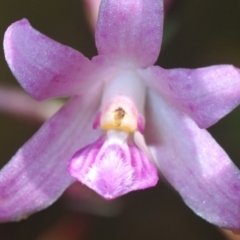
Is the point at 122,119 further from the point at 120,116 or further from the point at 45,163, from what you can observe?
the point at 45,163

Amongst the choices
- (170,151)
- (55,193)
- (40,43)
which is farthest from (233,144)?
(40,43)

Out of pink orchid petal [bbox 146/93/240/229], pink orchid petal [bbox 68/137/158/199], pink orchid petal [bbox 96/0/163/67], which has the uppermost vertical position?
pink orchid petal [bbox 96/0/163/67]

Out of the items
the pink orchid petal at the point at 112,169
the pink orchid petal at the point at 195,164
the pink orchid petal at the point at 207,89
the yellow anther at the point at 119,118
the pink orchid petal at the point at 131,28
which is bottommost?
the pink orchid petal at the point at 195,164

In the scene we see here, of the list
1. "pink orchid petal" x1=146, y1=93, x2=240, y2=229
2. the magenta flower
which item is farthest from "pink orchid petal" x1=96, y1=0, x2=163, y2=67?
"pink orchid petal" x1=146, y1=93, x2=240, y2=229

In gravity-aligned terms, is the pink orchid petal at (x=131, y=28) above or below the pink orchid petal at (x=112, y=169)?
above

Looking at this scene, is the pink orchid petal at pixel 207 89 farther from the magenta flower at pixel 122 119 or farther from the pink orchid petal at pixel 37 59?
the pink orchid petal at pixel 37 59

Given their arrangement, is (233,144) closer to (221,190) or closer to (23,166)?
(221,190)

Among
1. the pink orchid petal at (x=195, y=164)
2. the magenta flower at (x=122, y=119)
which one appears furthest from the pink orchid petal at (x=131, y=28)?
the pink orchid petal at (x=195, y=164)

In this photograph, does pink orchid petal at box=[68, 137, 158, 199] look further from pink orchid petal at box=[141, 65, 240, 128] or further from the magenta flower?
pink orchid petal at box=[141, 65, 240, 128]
